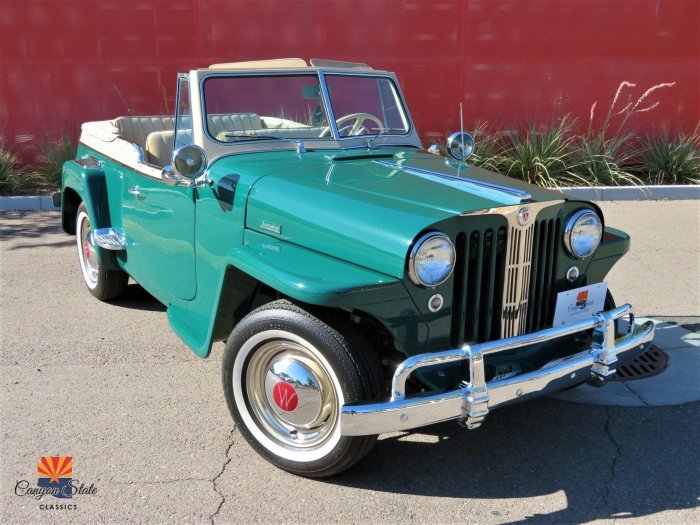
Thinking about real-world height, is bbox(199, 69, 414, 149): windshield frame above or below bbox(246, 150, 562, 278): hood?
above

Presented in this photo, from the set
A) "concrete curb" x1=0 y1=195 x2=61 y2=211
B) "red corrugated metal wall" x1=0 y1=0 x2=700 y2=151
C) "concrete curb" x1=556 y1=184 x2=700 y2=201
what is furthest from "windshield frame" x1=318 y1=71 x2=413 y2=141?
"concrete curb" x1=0 y1=195 x2=61 y2=211

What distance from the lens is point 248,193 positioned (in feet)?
10.4

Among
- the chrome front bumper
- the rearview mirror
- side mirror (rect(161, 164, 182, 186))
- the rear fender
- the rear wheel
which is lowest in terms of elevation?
the rear wheel

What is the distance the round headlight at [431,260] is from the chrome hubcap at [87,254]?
303 centimetres

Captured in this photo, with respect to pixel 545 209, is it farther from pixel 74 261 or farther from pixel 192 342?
pixel 74 261

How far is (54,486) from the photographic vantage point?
9.20 feet

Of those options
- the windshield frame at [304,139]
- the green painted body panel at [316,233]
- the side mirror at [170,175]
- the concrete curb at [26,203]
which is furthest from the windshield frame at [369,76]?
the concrete curb at [26,203]

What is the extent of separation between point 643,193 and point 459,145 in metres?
5.04

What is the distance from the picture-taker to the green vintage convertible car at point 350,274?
8.48 feet

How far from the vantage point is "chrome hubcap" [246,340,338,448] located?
2756 millimetres

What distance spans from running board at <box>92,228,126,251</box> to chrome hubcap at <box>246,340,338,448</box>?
185 cm

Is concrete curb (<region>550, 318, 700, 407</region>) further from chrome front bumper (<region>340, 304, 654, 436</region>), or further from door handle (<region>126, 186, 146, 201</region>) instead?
door handle (<region>126, 186, 146, 201</region>)

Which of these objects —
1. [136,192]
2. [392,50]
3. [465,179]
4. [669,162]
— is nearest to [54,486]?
[136,192]

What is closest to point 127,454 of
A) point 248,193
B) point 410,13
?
point 248,193
